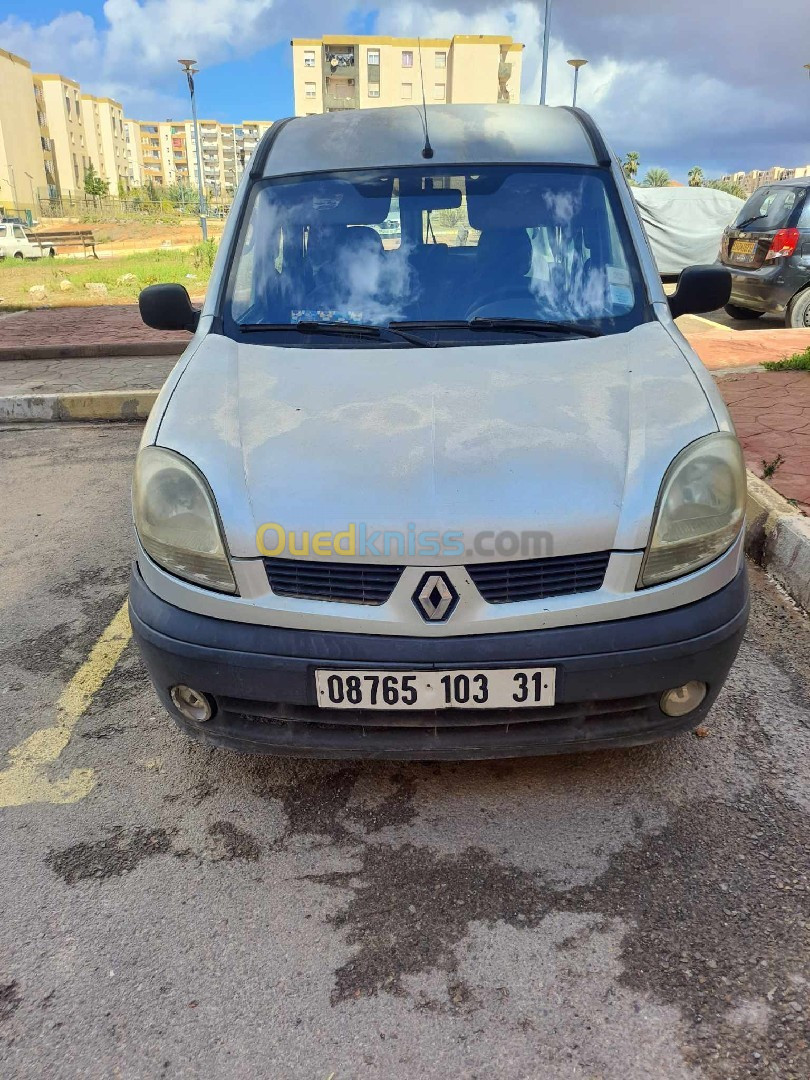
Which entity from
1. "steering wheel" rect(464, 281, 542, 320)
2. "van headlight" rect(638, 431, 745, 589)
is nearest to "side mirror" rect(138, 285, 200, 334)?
"steering wheel" rect(464, 281, 542, 320)

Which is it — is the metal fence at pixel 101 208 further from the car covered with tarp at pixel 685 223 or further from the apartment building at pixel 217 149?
the apartment building at pixel 217 149

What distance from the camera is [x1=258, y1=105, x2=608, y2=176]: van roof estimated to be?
122 inches

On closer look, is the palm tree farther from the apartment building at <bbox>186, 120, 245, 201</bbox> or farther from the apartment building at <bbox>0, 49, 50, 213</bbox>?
the apartment building at <bbox>186, 120, 245, 201</bbox>

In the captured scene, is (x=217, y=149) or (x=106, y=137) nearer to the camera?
(x=106, y=137)

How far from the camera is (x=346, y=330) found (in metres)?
2.73

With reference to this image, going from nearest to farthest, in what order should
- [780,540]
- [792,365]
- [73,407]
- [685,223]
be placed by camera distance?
[780,540] → [73,407] → [792,365] → [685,223]

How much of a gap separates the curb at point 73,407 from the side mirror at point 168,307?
372 cm

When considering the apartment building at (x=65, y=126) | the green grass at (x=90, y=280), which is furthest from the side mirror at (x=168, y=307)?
the apartment building at (x=65, y=126)

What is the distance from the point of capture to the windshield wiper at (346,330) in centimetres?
268

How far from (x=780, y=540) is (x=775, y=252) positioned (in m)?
7.08

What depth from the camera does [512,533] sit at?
198 cm

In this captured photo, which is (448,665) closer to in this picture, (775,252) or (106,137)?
(775,252)

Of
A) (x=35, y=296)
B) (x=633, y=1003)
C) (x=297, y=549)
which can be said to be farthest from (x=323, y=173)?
(x=35, y=296)

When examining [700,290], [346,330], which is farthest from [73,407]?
[700,290]
